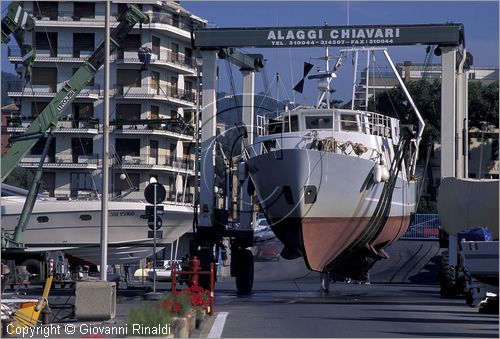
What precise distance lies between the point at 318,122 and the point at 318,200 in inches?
139

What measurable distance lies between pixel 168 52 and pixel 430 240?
23.4 meters

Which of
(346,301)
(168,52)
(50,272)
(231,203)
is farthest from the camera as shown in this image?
(168,52)

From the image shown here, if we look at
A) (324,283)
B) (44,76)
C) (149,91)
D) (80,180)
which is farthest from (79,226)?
(44,76)

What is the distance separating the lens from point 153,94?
205 feet

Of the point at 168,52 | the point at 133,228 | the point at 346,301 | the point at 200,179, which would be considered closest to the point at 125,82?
the point at 168,52

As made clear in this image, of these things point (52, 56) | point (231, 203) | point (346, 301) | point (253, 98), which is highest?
point (52, 56)

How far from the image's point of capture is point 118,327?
688 inches

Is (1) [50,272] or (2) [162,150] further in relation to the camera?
(2) [162,150]

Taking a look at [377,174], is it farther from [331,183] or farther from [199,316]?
[199,316]

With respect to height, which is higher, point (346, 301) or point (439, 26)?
point (439, 26)

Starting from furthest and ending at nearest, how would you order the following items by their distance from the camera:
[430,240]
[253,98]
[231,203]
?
[430,240]
[253,98]
[231,203]

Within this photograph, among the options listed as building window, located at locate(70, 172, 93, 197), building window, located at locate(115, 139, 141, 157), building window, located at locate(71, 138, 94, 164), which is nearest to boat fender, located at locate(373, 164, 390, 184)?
building window, located at locate(71, 138, 94, 164)

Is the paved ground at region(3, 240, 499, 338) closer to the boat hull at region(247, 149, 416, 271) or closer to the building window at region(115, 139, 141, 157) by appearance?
the boat hull at region(247, 149, 416, 271)

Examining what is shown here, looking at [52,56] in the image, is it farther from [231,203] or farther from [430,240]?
[231,203]
